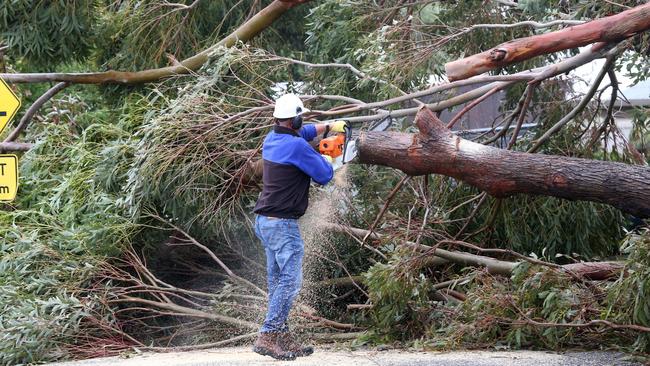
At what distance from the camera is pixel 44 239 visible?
8188 millimetres

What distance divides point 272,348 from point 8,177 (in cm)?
283

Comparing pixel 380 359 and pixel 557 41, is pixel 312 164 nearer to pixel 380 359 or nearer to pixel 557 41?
pixel 380 359

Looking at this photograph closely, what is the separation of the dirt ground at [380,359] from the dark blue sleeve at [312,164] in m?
1.23

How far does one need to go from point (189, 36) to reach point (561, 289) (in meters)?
5.33

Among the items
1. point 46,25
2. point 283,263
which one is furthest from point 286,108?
point 46,25

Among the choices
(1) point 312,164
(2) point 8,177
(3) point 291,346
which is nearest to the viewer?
(1) point 312,164

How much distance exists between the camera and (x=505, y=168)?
6535 mm

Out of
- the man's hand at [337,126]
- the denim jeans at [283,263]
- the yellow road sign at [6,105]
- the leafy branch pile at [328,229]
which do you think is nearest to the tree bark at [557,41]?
the man's hand at [337,126]

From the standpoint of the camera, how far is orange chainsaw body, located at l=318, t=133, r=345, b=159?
6805mm

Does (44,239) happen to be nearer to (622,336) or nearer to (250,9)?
(250,9)

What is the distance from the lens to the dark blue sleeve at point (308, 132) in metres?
6.92

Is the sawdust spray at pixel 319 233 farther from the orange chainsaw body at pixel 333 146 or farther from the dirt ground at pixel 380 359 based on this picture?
the orange chainsaw body at pixel 333 146

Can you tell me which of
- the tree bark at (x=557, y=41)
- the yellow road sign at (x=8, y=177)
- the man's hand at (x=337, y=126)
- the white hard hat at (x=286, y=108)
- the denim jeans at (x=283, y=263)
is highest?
the tree bark at (x=557, y=41)

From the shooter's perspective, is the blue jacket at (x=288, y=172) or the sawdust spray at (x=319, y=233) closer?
the blue jacket at (x=288, y=172)
